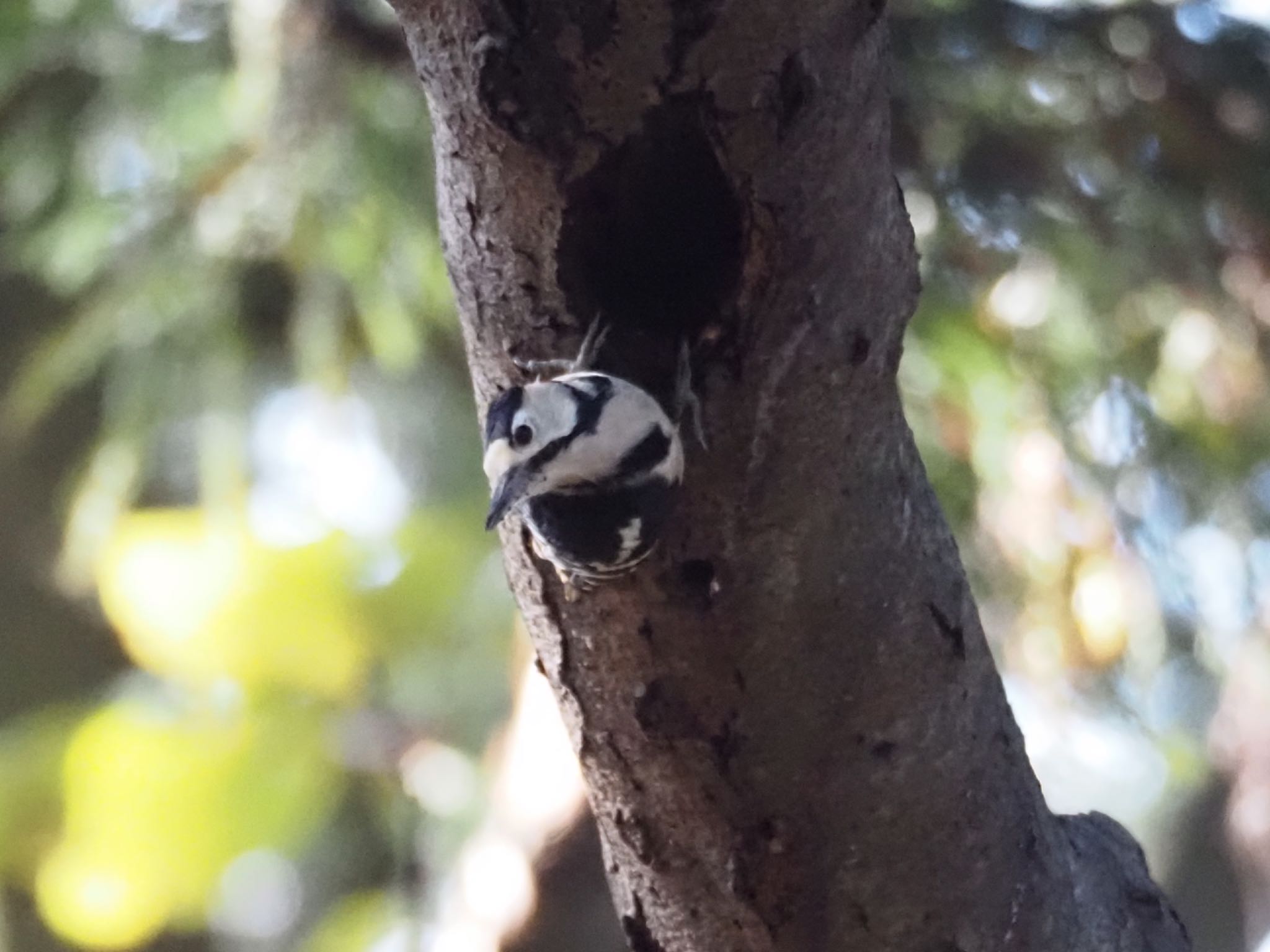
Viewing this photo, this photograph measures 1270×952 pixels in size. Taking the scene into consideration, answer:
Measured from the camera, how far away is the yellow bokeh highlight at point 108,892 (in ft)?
4.70

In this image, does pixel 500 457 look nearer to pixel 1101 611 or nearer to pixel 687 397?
pixel 687 397

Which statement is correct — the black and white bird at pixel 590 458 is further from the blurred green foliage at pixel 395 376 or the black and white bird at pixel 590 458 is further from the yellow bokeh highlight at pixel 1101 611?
the yellow bokeh highlight at pixel 1101 611

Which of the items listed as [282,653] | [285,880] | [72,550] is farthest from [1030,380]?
[285,880]

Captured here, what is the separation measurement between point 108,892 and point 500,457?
1066 mm

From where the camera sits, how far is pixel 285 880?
7.65 feet

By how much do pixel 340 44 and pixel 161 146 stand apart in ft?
0.83

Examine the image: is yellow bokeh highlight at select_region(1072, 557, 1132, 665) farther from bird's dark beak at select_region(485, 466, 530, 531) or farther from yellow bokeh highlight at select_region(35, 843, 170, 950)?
yellow bokeh highlight at select_region(35, 843, 170, 950)

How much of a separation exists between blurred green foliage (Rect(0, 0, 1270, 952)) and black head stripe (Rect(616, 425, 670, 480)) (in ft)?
2.17

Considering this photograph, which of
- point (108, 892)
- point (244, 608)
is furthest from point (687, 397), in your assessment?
point (108, 892)

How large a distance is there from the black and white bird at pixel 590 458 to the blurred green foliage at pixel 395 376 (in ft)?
2.09

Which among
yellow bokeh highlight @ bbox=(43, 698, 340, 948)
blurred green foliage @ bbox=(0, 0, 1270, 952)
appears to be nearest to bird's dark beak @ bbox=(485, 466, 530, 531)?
blurred green foliage @ bbox=(0, 0, 1270, 952)

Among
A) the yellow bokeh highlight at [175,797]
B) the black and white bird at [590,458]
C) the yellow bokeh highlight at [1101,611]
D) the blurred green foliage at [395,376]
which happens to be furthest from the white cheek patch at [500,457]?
the yellow bokeh highlight at [1101,611]

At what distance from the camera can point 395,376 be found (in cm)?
178

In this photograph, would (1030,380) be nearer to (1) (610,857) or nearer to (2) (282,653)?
(1) (610,857)
